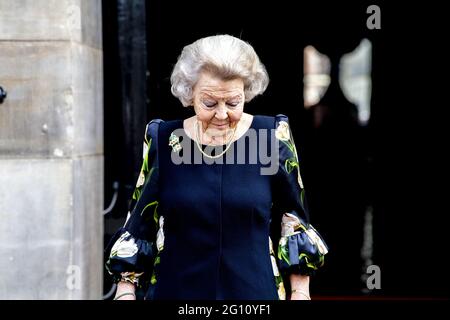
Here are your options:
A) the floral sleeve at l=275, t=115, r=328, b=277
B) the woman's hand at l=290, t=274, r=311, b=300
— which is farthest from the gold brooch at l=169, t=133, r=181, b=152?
the woman's hand at l=290, t=274, r=311, b=300

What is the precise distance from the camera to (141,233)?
2.53m

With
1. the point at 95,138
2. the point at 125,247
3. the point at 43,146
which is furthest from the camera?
the point at 95,138

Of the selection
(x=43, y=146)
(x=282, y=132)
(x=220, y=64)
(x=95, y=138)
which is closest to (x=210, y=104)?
(x=220, y=64)

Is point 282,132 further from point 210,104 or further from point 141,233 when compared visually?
point 141,233

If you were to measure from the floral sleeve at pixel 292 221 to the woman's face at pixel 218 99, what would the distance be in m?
0.22

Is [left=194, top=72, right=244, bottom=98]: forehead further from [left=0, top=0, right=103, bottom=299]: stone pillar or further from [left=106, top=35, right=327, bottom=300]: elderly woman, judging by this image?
[left=0, top=0, right=103, bottom=299]: stone pillar

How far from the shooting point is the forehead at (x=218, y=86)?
237cm

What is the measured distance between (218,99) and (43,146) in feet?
6.30

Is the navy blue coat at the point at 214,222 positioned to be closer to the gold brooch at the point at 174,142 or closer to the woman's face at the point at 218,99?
the gold brooch at the point at 174,142

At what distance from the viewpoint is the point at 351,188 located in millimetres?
10312

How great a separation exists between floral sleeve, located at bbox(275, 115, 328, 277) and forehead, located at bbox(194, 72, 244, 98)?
256 mm

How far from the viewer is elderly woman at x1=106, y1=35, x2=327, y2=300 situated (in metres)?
2.41
